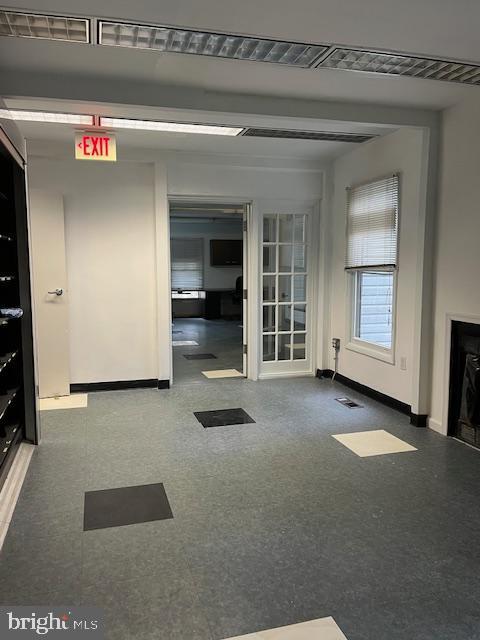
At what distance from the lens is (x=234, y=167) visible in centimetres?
555

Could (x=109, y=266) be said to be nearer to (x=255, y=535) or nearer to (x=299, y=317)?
(x=299, y=317)

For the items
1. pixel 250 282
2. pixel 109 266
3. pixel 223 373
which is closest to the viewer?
pixel 109 266

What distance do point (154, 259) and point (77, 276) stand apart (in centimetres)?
85

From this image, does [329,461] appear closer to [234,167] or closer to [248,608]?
[248,608]

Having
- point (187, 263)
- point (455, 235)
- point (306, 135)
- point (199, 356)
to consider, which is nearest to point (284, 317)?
point (199, 356)

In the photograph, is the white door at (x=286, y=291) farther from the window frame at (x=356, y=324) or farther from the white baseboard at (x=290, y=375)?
the window frame at (x=356, y=324)

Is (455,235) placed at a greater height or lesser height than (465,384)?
greater

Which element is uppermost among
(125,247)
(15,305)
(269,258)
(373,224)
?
(373,224)

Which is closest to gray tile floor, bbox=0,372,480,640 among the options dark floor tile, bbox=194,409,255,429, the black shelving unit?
dark floor tile, bbox=194,409,255,429

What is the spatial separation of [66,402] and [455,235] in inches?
156

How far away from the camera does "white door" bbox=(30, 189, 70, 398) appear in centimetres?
498

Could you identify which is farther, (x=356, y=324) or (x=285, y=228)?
(x=285, y=228)

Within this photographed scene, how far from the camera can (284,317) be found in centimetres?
603

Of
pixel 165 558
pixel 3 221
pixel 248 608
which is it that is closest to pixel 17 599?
pixel 165 558
